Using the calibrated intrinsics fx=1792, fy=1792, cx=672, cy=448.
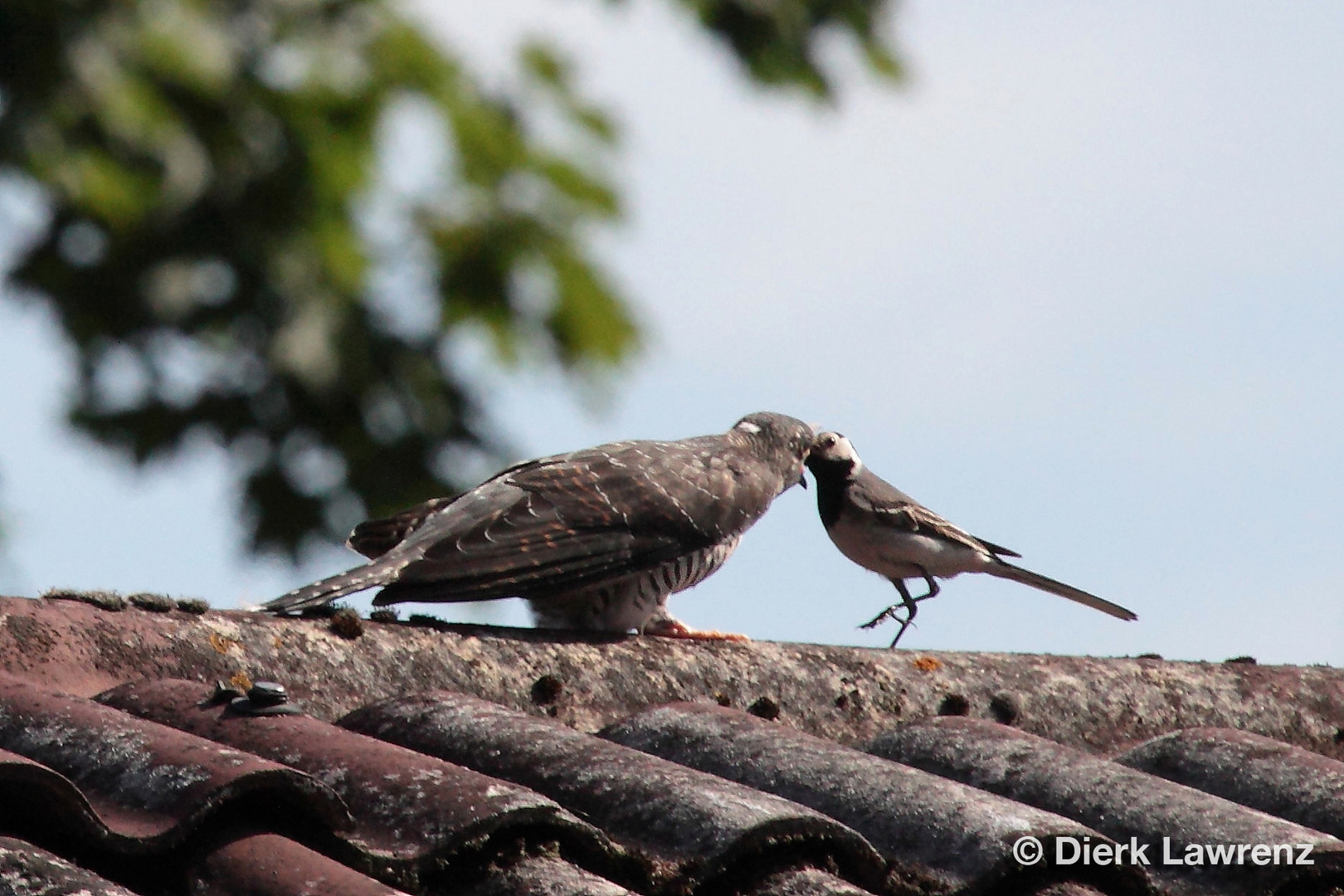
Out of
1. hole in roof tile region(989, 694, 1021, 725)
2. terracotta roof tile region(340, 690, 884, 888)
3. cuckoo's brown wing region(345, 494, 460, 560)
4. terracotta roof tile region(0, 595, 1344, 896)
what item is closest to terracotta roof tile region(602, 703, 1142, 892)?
terracotta roof tile region(0, 595, 1344, 896)

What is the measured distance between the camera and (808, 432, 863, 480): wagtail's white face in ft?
20.8

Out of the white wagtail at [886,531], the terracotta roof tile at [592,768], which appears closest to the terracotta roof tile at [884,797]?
the terracotta roof tile at [592,768]

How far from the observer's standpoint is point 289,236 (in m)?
5.21

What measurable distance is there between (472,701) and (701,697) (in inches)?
27.7

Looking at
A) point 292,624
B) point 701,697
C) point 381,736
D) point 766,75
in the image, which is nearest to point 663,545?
point 701,697


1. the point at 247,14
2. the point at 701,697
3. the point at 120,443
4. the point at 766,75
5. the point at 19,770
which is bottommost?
the point at 19,770

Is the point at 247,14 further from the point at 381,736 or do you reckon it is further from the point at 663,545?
the point at 381,736

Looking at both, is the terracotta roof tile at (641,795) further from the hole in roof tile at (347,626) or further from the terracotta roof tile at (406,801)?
the hole in roof tile at (347,626)

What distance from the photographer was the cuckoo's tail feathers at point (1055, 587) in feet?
21.8

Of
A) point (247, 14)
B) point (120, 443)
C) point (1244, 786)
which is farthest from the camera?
point (120, 443)

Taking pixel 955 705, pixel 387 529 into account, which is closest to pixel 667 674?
pixel 955 705

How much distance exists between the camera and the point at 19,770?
2352 mm

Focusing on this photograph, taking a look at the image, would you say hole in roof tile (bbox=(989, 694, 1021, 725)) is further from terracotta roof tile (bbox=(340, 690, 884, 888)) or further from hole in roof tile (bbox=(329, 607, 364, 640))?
hole in roof tile (bbox=(329, 607, 364, 640))

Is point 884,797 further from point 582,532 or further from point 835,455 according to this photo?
point 835,455
